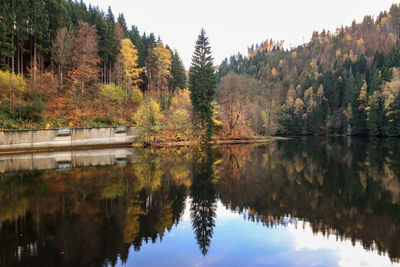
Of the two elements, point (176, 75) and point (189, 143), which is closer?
point (189, 143)

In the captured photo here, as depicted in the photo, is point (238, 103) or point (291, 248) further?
point (238, 103)

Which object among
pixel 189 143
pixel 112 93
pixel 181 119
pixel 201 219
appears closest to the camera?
pixel 201 219

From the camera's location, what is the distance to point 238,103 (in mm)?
49594

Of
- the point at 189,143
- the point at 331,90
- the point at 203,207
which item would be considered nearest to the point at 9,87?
the point at 189,143

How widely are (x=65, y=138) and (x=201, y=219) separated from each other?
29.4 m

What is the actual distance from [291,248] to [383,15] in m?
200

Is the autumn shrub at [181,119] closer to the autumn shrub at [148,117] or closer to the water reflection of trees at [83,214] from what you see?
the autumn shrub at [148,117]

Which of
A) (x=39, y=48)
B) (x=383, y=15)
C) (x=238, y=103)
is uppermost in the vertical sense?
(x=383, y=15)

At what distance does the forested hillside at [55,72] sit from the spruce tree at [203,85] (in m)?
7.03

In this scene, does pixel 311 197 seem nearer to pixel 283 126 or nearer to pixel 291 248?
pixel 291 248

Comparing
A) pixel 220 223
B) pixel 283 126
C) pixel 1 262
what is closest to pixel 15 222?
pixel 1 262

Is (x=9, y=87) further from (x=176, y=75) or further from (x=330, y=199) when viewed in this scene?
(x=176, y=75)

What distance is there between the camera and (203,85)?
45000 millimetres

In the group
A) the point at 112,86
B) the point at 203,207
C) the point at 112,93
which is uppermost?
the point at 112,86
